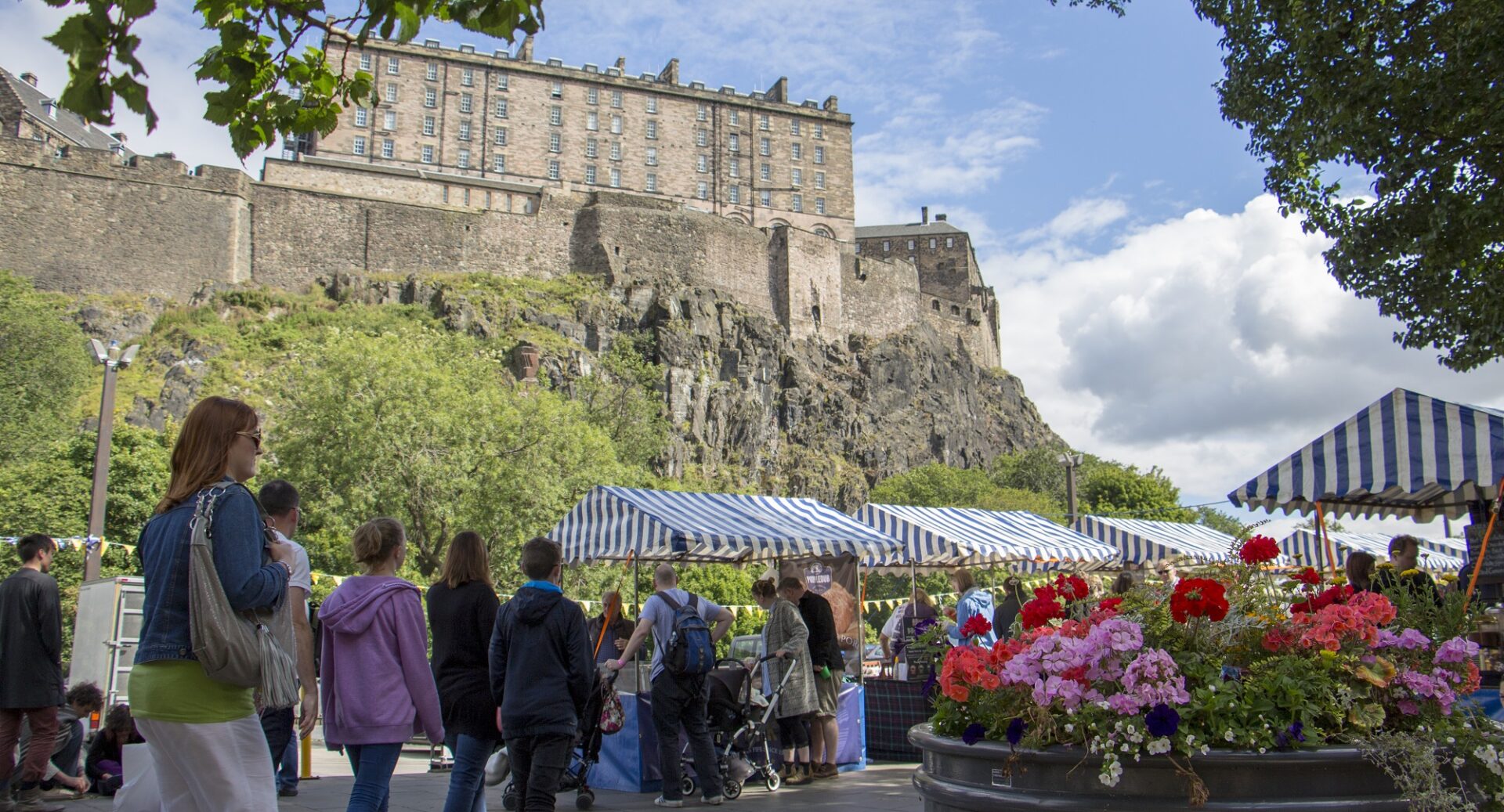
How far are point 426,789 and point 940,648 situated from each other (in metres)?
4.87

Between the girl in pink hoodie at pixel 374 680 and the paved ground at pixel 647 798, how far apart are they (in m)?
2.54

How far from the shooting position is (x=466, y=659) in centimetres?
509

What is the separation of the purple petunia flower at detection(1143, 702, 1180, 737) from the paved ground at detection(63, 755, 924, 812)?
4154mm

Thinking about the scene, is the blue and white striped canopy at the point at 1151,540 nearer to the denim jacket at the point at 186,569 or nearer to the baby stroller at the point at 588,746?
the baby stroller at the point at 588,746

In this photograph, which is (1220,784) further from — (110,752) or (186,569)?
(110,752)

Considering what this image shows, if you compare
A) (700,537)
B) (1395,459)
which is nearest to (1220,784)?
(1395,459)

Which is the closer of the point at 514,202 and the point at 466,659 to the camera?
the point at 466,659

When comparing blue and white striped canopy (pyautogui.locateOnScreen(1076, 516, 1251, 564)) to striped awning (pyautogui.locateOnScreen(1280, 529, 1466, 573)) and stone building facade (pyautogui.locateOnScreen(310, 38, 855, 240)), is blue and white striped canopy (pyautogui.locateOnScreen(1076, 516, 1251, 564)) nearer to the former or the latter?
striped awning (pyautogui.locateOnScreen(1280, 529, 1466, 573))

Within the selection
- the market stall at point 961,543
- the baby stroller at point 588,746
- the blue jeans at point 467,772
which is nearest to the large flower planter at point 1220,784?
the blue jeans at point 467,772

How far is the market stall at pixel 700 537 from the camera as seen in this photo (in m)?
9.15

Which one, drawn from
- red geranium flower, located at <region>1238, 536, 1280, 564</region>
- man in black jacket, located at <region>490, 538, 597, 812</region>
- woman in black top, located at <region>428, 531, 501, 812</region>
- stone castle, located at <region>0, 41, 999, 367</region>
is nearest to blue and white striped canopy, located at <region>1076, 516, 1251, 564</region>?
man in black jacket, located at <region>490, 538, 597, 812</region>

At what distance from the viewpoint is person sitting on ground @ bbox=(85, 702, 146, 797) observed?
7273mm

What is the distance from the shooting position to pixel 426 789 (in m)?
7.80

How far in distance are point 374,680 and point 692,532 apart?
17.3 ft
